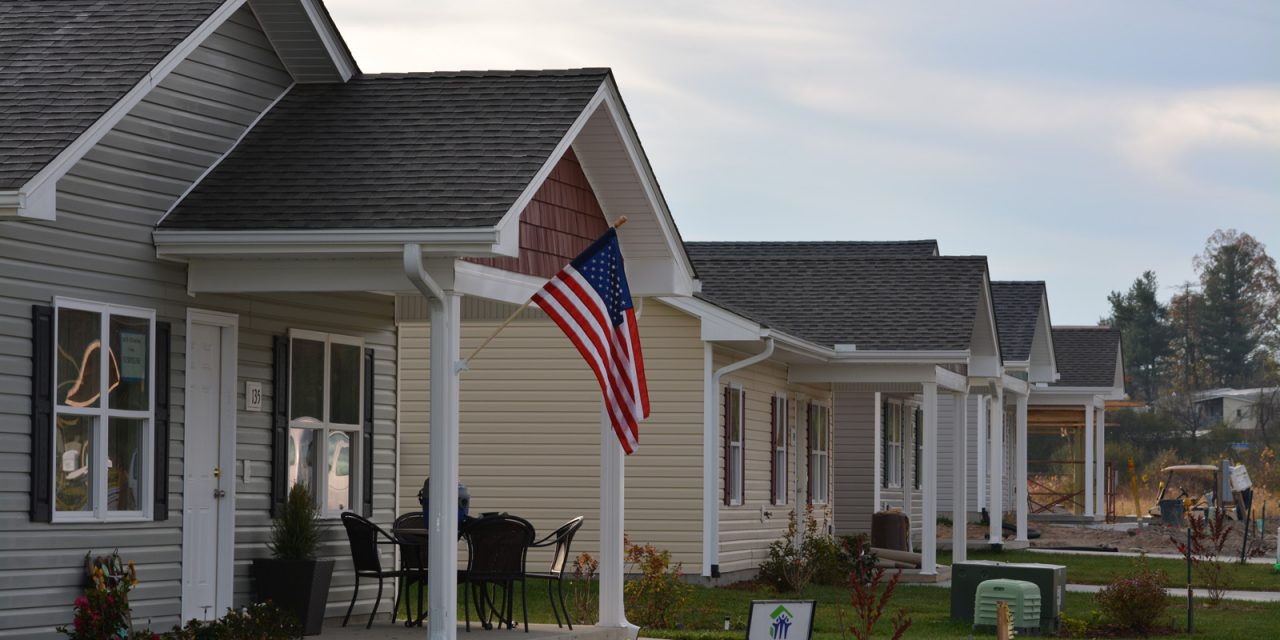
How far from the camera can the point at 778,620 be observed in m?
11.2

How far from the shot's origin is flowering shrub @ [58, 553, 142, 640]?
11.4 m

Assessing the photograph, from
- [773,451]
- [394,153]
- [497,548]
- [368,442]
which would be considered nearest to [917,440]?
[773,451]

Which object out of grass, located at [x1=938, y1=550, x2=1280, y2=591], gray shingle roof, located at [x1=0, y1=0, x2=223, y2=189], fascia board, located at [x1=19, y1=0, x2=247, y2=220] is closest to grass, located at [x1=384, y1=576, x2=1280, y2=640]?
grass, located at [x1=938, y1=550, x2=1280, y2=591]

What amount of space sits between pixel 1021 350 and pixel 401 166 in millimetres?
22916

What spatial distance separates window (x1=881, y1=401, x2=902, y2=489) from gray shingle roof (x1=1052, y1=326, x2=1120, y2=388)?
974 cm

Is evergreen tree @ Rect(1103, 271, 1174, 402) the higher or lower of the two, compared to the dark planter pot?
higher

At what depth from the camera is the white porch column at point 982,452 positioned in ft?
125

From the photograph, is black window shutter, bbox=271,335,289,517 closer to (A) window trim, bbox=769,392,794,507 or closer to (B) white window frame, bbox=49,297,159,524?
(B) white window frame, bbox=49,297,159,524

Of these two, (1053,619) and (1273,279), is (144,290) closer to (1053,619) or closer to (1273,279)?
(1053,619)

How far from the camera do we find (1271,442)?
72.3 m

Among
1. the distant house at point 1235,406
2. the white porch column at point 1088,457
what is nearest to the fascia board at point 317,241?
the white porch column at point 1088,457

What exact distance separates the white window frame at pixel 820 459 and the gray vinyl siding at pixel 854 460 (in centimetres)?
76

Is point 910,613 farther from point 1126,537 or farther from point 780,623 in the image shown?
point 1126,537

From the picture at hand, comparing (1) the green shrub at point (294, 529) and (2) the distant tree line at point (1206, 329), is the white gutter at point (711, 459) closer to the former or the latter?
(1) the green shrub at point (294, 529)
